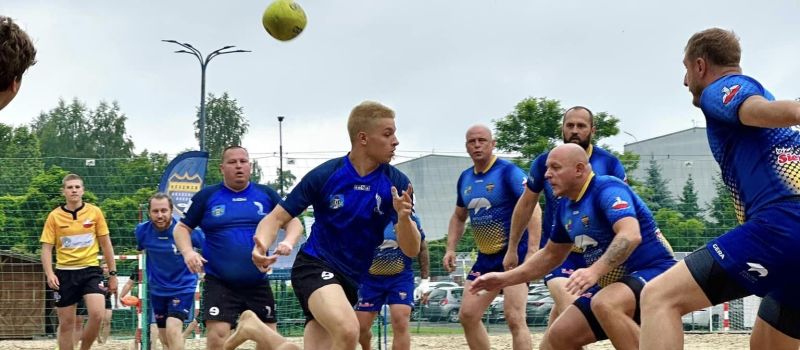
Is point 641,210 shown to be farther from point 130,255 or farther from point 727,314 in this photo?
point 727,314

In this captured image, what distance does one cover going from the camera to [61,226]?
41.9 ft

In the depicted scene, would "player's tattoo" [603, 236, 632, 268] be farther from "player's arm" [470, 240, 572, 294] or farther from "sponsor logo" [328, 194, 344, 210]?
→ "sponsor logo" [328, 194, 344, 210]

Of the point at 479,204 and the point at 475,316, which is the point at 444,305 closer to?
the point at 479,204

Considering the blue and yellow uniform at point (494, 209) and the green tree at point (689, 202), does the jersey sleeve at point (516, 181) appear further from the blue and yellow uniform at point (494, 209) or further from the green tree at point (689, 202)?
the green tree at point (689, 202)

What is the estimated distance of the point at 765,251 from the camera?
511 cm

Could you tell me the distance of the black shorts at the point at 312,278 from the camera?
7.21 metres

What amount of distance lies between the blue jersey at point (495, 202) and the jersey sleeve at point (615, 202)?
10.3ft

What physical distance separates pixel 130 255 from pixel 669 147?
168 ft

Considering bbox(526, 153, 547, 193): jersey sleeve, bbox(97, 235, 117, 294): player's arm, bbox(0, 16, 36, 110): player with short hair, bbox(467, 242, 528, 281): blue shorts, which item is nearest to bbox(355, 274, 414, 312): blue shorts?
bbox(467, 242, 528, 281): blue shorts

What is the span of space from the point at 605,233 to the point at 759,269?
6.49 feet

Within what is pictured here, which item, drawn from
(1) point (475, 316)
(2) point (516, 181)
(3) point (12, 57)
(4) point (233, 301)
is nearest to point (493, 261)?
(1) point (475, 316)

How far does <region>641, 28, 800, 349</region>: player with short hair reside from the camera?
5109 mm

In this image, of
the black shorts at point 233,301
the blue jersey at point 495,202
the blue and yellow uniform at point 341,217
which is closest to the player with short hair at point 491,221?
the blue jersey at point 495,202

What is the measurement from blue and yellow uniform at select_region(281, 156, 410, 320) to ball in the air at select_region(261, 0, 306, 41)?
2.82 meters
